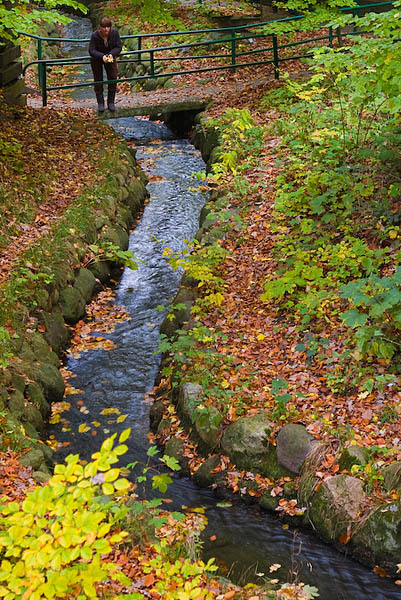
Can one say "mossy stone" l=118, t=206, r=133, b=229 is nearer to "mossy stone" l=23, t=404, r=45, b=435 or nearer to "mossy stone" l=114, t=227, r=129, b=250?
"mossy stone" l=114, t=227, r=129, b=250

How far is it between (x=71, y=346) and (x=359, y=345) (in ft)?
13.6

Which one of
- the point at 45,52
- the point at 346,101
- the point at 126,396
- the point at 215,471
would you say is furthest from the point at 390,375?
the point at 45,52

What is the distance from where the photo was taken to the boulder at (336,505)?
5324 mm

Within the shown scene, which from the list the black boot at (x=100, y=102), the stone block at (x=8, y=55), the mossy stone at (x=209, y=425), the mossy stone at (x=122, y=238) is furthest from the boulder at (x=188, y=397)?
the black boot at (x=100, y=102)

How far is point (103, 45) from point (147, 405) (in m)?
8.95

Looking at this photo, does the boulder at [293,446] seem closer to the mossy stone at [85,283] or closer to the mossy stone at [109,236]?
the mossy stone at [85,283]

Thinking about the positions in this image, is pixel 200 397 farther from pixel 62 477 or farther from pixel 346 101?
pixel 346 101

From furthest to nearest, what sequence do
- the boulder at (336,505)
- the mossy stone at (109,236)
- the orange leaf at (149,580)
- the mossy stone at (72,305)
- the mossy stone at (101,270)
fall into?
the mossy stone at (109,236) → the mossy stone at (101,270) → the mossy stone at (72,305) → the boulder at (336,505) → the orange leaf at (149,580)

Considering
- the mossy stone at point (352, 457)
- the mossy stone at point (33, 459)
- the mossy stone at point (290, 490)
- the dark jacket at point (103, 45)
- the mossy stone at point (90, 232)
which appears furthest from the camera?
the dark jacket at point (103, 45)

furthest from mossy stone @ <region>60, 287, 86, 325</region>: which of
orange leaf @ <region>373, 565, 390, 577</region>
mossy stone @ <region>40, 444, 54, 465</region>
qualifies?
orange leaf @ <region>373, 565, 390, 577</region>

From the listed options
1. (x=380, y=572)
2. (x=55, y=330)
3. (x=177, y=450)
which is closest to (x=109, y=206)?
(x=55, y=330)

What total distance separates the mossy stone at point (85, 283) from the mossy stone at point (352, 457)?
5.07 metres

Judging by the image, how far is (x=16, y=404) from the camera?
256 inches

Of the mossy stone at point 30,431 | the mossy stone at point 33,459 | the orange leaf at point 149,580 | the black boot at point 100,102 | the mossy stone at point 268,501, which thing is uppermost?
the black boot at point 100,102
